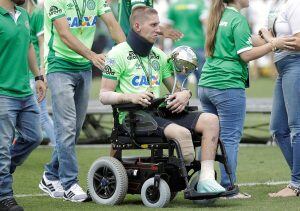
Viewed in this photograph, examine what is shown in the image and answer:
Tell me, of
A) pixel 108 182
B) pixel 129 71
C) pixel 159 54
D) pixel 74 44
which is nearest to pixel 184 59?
pixel 159 54

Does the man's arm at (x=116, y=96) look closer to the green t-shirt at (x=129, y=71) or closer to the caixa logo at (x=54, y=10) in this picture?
the green t-shirt at (x=129, y=71)

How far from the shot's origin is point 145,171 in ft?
29.0

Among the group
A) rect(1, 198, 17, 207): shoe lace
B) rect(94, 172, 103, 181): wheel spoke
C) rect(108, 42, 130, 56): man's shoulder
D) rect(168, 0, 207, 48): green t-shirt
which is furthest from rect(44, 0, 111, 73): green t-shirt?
rect(168, 0, 207, 48): green t-shirt

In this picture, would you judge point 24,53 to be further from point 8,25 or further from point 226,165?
point 226,165

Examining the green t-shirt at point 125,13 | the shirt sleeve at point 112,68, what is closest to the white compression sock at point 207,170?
the shirt sleeve at point 112,68

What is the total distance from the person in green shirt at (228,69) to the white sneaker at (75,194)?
4.24 feet

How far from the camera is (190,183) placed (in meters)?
8.95

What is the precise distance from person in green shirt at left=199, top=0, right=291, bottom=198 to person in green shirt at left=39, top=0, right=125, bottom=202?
3.35 ft

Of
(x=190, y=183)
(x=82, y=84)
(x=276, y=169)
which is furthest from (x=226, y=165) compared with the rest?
(x=276, y=169)

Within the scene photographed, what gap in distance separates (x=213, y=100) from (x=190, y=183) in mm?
866

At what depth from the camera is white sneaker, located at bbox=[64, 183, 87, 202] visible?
929 centimetres

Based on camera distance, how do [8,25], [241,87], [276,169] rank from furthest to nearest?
[276,169]
[241,87]
[8,25]

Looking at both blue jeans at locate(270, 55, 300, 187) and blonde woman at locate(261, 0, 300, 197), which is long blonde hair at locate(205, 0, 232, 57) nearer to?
blonde woman at locate(261, 0, 300, 197)

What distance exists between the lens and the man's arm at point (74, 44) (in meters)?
9.20
